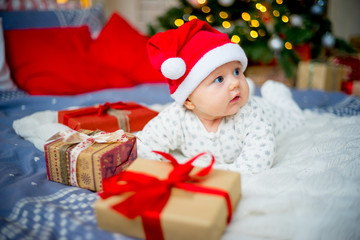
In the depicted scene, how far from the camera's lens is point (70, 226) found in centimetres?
66

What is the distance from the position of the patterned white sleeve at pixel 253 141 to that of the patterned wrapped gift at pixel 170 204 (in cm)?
21

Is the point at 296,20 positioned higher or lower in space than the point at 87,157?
higher

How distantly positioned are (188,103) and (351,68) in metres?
1.98

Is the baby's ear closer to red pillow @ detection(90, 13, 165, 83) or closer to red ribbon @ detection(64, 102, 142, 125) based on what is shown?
red ribbon @ detection(64, 102, 142, 125)

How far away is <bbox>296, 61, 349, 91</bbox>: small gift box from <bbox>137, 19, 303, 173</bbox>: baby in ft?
5.25

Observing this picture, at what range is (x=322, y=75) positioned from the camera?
92.6 inches

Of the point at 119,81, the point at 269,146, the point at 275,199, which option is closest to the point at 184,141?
the point at 269,146

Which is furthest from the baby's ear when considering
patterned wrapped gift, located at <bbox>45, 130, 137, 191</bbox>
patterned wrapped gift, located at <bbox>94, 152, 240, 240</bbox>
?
patterned wrapped gift, located at <bbox>94, 152, 240, 240</bbox>

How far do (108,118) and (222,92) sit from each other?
1.53 feet

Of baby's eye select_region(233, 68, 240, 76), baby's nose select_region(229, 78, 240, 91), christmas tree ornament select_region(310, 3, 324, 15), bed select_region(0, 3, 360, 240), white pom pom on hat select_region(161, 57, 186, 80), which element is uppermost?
christmas tree ornament select_region(310, 3, 324, 15)

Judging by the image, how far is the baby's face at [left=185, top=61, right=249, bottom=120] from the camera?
0.89 m

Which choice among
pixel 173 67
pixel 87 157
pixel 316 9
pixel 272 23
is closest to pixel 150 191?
pixel 87 157

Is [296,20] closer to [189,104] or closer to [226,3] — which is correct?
[226,3]

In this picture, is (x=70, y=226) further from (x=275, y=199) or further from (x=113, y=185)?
(x=275, y=199)
